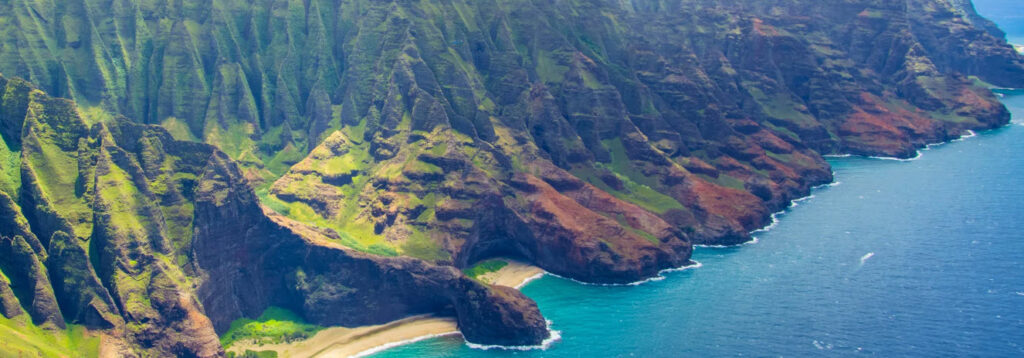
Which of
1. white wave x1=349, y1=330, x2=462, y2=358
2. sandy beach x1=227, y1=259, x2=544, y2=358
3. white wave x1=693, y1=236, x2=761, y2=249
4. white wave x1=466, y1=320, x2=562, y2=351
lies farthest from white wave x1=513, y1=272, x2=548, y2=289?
white wave x1=693, y1=236, x2=761, y2=249

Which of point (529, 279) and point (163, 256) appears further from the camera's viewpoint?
point (529, 279)

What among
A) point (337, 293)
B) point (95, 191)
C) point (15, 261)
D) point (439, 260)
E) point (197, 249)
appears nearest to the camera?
point (15, 261)

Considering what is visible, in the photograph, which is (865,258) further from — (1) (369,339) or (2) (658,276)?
(1) (369,339)

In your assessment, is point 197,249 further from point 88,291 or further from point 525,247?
point 525,247

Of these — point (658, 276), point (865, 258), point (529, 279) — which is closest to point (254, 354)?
point (529, 279)

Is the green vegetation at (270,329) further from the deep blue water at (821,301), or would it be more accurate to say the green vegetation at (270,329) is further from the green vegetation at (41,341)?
the green vegetation at (41,341)

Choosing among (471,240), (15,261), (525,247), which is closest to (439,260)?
(471,240)
